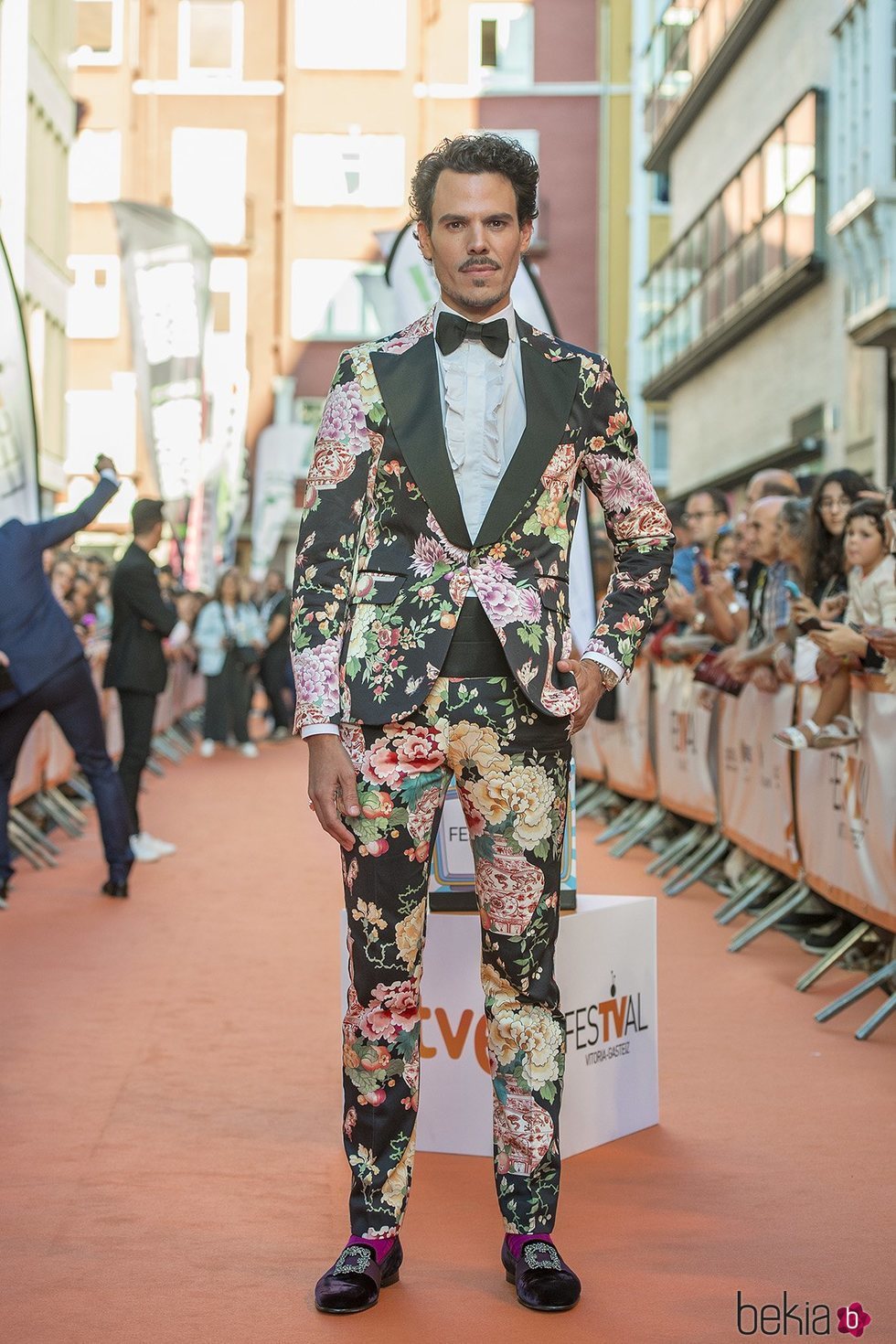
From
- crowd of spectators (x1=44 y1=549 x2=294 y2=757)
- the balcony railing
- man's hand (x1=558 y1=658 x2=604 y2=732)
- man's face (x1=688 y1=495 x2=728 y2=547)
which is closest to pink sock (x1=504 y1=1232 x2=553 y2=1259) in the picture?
man's hand (x1=558 y1=658 x2=604 y2=732)

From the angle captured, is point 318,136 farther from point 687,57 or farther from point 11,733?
point 11,733

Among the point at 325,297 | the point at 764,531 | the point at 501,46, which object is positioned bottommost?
the point at 764,531

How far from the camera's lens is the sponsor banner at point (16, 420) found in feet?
35.3

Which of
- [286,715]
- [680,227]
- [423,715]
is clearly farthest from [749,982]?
[680,227]

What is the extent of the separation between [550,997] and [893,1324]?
2.83 ft

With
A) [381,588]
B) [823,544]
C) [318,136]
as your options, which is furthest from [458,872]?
[318,136]

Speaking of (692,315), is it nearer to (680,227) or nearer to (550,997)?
(680,227)

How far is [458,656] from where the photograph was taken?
3.52 metres

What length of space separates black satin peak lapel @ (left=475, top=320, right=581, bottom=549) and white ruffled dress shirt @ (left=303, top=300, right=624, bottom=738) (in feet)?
0.09

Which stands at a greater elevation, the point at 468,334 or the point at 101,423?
the point at 101,423

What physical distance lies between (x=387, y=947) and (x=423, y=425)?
3.20ft

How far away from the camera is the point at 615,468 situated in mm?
3727

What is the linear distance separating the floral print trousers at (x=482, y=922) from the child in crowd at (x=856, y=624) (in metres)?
3.30

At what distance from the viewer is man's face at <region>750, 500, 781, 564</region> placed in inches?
341
